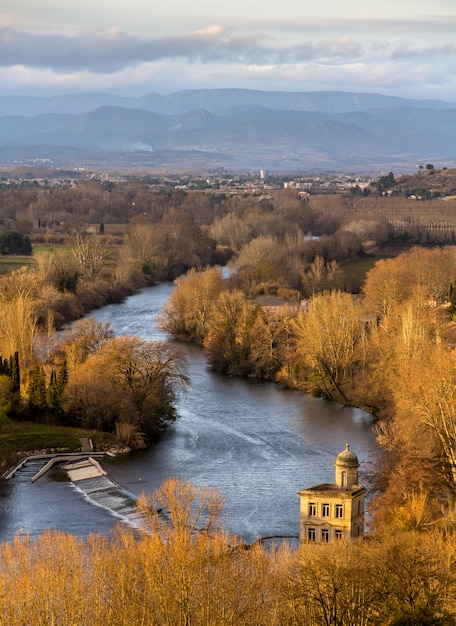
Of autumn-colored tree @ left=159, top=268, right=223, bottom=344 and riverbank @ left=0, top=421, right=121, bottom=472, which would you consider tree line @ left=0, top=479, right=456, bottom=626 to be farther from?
autumn-colored tree @ left=159, top=268, right=223, bottom=344

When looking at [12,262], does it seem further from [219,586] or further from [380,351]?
[219,586]

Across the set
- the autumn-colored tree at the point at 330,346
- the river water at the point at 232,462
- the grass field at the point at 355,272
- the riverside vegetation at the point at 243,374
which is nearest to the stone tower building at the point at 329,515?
the riverside vegetation at the point at 243,374

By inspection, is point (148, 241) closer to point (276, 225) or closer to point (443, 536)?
point (276, 225)

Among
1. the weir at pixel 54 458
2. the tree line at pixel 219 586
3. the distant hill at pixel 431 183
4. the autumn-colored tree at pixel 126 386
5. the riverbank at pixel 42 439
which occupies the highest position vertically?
the tree line at pixel 219 586

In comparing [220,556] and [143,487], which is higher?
[220,556]

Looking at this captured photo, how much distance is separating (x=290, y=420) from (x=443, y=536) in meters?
22.5

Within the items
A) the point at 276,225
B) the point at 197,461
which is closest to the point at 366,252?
the point at 276,225

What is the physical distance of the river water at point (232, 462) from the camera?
4088cm

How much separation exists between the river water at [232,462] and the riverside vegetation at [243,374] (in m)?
1.33

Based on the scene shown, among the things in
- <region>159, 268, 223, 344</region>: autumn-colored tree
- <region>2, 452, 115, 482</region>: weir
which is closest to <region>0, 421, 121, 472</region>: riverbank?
<region>2, 452, 115, 482</region>: weir

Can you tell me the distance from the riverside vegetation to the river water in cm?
133

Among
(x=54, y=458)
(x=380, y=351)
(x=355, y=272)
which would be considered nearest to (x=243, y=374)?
(x=380, y=351)

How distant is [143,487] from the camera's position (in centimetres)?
4484

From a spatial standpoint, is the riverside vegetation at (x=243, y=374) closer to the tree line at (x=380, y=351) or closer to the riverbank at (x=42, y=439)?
the tree line at (x=380, y=351)
